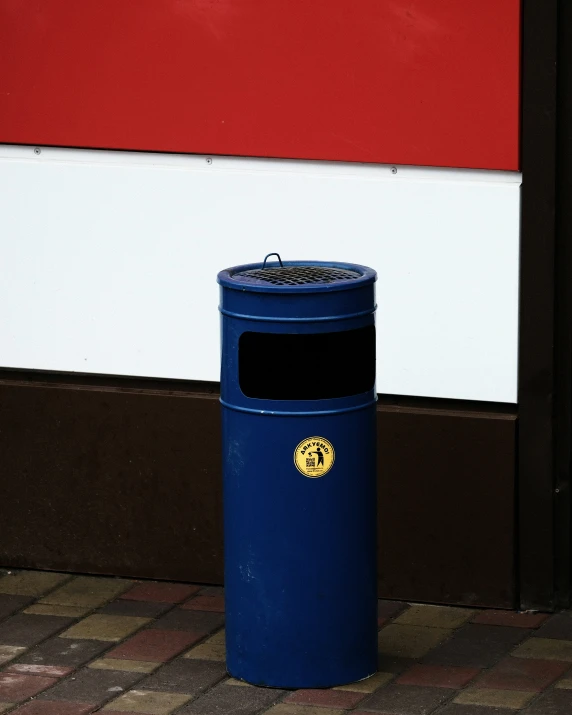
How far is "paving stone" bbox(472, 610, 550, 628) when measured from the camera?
5.48 metres

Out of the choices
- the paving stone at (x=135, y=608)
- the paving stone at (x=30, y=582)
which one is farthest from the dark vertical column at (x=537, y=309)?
the paving stone at (x=30, y=582)

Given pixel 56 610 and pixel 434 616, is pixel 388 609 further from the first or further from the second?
pixel 56 610

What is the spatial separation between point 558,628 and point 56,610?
1856 millimetres

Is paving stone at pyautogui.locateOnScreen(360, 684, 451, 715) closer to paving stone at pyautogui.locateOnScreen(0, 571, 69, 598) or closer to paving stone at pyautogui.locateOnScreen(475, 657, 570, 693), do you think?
paving stone at pyautogui.locateOnScreen(475, 657, 570, 693)

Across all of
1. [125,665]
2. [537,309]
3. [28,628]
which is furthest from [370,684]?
[537,309]

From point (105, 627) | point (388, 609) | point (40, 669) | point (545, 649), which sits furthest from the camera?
point (388, 609)

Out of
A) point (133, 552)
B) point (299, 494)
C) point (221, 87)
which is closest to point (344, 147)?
point (221, 87)

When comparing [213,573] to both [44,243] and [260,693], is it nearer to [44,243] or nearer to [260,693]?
[260,693]

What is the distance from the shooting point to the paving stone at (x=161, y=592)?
5.79 metres

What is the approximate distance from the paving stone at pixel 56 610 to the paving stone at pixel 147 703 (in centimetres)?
79

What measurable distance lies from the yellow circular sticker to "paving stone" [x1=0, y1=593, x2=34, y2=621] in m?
1.55

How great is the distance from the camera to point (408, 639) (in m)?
5.36

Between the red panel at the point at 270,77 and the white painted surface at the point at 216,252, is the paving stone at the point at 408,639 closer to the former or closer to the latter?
the white painted surface at the point at 216,252

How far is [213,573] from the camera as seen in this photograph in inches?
232
